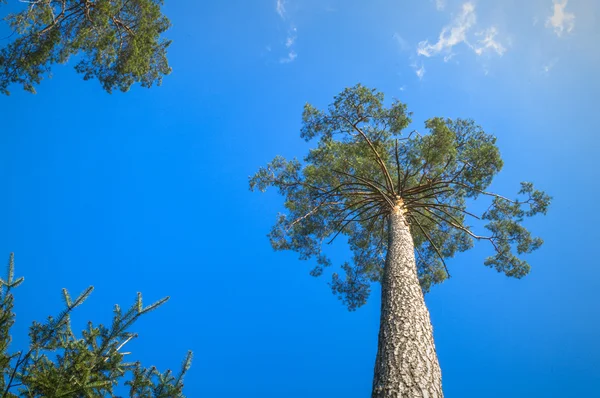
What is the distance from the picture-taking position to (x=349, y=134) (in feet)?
31.6

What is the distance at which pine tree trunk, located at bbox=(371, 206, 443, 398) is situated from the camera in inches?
150

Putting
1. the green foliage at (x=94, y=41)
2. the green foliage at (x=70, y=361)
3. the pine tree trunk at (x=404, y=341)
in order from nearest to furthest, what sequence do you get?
1. the green foliage at (x=70, y=361)
2. the pine tree trunk at (x=404, y=341)
3. the green foliage at (x=94, y=41)

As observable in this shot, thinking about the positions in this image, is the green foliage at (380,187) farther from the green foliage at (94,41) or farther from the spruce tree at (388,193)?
the green foliage at (94,41)

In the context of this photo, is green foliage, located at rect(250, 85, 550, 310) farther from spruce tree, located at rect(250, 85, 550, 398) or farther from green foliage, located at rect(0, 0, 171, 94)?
green foliage, located at rect(0, 0, 171, 94)

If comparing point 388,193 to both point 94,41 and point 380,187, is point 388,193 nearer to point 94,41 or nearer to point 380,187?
point 380,187

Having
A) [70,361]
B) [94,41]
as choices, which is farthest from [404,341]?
[94,41]

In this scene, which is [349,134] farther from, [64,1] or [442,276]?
[64,1]

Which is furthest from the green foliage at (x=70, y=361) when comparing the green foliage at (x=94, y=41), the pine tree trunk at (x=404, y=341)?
the green foliage at (x=94, y=41)

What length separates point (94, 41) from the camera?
8102 mm

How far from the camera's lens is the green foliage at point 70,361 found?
254 centimetres

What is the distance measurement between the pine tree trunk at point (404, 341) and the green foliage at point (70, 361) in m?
2.39

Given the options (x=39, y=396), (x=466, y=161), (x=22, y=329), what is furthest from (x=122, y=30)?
(x=22, y=329)

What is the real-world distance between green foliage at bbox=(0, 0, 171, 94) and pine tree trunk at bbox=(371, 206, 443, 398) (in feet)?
25.3

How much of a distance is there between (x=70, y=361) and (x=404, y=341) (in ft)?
12.4
